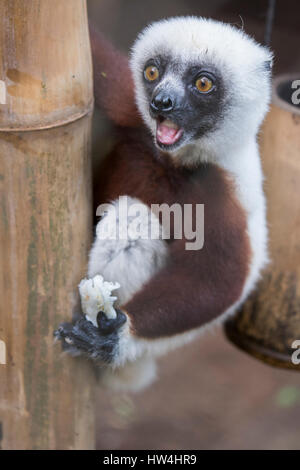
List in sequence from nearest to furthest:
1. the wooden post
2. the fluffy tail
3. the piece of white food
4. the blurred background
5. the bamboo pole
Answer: the wooden post, the piece of white food, the fluffy tail, the bamboo pole, the blurred background

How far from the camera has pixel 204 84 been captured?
1928mm

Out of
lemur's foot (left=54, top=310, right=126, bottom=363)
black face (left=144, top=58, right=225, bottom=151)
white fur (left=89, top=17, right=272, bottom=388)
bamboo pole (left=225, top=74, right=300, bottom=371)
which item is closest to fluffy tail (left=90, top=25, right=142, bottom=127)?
white fur (left=89, top=17, right=272, bottom=388)

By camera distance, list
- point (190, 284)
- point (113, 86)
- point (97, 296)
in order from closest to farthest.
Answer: point (97, 296)
point (190, 284)
point (113, 86)

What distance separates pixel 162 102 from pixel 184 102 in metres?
0.08

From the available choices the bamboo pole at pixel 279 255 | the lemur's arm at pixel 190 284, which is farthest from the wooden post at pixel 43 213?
the bamboo pole at pixel 279 255

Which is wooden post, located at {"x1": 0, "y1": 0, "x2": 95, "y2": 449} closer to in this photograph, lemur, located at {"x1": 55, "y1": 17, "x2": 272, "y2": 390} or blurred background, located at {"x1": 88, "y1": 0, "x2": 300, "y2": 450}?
lemur, located at {"x1": 55, "y1": 17, "x2": 272, "y2": 390}

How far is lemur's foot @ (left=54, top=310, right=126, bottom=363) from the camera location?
2012mm

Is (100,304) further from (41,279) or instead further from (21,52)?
(21,52)

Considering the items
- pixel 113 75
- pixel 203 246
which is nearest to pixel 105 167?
pixel 113 75

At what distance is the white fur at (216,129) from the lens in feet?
6.28

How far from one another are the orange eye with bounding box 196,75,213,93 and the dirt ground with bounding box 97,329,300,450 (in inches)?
78.1

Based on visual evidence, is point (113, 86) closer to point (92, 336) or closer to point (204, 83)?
point (204, 83)

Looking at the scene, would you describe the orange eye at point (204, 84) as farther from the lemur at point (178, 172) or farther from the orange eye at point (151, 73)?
the orange eye at point (151, 73)

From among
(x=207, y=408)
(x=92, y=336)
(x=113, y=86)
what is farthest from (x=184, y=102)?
(x=207, y=408)
